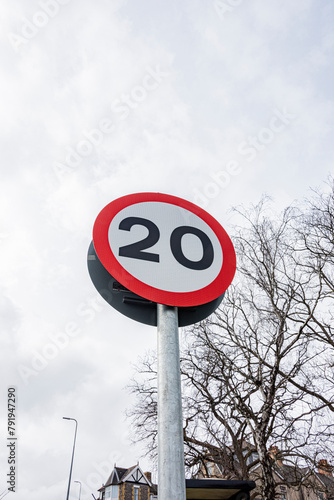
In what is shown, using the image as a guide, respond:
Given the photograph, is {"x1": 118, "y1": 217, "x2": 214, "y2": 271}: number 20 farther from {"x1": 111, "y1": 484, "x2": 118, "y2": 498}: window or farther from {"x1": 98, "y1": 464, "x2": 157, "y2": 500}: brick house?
{"x1": 111, "y1": 484, "x2": 118, "y2": 498}: window

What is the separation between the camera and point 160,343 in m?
2.10

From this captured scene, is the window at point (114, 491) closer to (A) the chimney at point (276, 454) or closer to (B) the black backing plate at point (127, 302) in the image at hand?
(A) the chimney at point (276, 454)

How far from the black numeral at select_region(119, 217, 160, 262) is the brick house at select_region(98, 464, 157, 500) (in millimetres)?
44567

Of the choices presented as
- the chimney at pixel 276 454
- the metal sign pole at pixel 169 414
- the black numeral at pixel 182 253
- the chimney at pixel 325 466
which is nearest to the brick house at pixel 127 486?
the chimney at pixel 276 454

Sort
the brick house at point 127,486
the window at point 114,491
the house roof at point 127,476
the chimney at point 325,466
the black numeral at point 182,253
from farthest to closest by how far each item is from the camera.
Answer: the house roof at point 127,476
the window at point 114,491
the brick house at point 127,486
the chimney at point 325,466
the black numeral at point 182,253

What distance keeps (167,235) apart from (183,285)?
35 cm

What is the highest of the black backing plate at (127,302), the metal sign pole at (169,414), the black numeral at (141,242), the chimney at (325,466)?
Result: the black numeral at (141,242)

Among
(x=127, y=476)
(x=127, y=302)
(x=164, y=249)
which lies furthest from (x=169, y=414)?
(x=127, y=476)

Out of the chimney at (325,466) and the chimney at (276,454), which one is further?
the chimney at (276,454)

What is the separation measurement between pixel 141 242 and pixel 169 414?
1015 mm

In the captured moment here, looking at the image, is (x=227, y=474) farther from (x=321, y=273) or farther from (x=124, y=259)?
(x=124, y=259)

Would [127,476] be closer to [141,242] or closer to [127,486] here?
[127,486]

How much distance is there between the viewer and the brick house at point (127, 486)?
134 ft

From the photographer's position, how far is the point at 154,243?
7.91 ft
